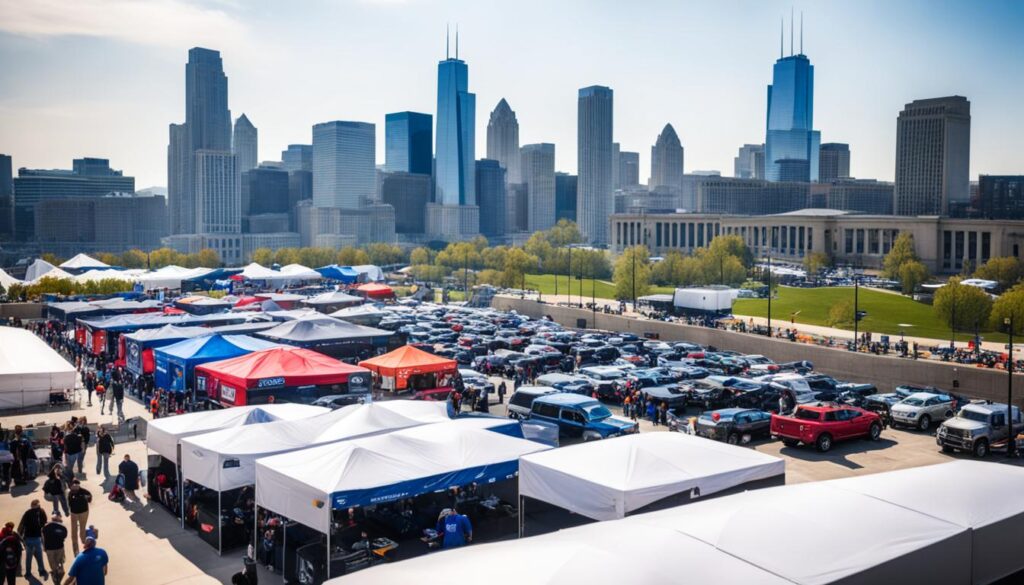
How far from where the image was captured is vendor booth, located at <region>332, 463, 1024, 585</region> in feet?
29.4

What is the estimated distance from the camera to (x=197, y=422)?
19844 mm

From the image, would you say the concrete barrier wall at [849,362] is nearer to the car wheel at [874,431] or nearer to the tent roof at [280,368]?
the car wheel at [874,431]

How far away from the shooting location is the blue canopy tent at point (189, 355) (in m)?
29.0

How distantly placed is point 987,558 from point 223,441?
13737 millimetres

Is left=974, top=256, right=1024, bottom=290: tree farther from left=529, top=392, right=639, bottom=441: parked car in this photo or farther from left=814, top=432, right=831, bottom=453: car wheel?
left=529, top=392, right=639, bottom=441: parked car

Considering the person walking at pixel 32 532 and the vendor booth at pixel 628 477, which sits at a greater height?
the vendor booth at pixel 628 477

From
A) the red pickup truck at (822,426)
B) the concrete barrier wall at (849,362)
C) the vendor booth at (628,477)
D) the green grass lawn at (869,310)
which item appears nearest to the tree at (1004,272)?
the green grass lawn at (869,310)

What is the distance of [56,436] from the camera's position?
75.0 ft

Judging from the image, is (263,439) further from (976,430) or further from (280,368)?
(976,430)

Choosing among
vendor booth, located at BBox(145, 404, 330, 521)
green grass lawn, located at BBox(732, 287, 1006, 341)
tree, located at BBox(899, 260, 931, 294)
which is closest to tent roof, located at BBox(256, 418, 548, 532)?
vendor booth, located at BBox(145, 404, 330, 521)

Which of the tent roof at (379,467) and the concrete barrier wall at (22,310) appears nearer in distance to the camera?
the tent roof at (379,467)

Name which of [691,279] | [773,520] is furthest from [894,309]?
[773,520]

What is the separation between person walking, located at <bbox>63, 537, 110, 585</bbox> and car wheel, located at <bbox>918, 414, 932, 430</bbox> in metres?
27.0

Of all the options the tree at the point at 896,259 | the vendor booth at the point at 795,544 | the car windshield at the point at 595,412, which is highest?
the tree at the point at 896,259
